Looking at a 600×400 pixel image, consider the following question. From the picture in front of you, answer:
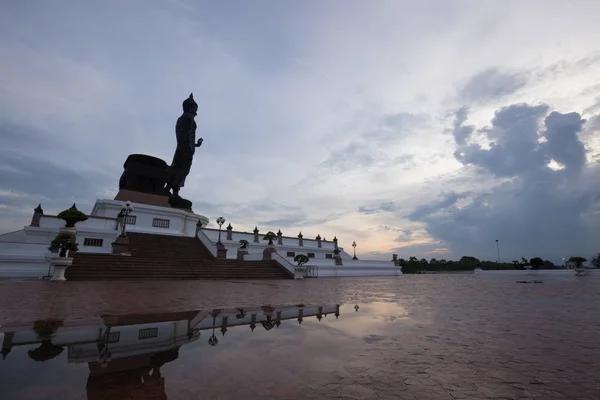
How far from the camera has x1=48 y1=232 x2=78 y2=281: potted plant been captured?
47.8 feet

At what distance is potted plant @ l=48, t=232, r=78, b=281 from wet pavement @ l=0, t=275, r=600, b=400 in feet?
30.9

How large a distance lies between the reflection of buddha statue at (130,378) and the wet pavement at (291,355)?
0.02 metres

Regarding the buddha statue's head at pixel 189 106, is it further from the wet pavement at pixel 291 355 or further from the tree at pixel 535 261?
the tree at pixel 535 261

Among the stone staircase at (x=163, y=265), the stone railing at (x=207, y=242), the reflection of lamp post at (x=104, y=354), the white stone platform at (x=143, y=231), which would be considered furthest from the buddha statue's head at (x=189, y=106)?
the reflection of lamp post at (x=104, y=354)

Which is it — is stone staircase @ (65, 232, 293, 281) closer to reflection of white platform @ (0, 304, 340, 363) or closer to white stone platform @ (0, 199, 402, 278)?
white stone platform @ (0, 199, 402, 278)

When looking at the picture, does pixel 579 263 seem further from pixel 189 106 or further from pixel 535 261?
pixel 189 106

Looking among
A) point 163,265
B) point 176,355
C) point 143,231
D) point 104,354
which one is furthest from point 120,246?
point 176,355

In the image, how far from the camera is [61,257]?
48.7ft

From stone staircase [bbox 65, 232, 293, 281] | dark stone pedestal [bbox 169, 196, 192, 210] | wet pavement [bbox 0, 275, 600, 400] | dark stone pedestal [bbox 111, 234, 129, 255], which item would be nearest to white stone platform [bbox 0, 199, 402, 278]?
stone staircase [bbox 65, 232, 293, 281]

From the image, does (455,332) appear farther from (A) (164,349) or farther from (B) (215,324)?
(A) (164,349)

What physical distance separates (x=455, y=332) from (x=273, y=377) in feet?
11.7

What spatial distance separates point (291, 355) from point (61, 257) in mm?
16219

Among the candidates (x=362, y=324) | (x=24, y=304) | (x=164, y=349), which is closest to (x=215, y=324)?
(x=164, y=349)

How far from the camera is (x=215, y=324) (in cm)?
550
